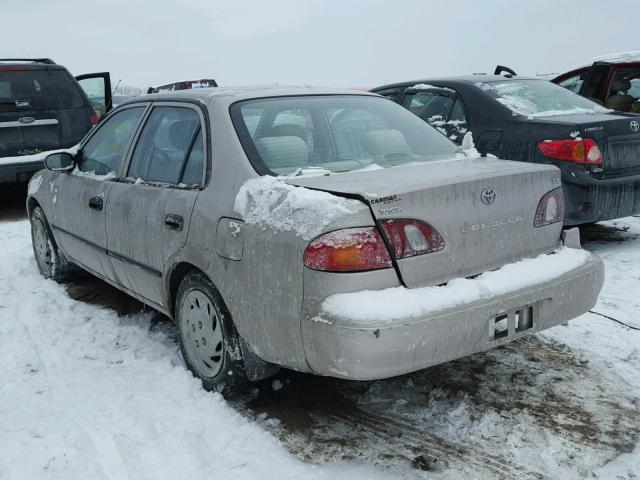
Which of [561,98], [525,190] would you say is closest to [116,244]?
[525,190]

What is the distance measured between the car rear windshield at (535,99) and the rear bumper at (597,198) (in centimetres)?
75

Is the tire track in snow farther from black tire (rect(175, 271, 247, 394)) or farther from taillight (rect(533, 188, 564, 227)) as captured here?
taillight (rect(533, 188, 564, 227))

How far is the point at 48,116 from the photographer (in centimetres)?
844

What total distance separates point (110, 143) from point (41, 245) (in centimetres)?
171

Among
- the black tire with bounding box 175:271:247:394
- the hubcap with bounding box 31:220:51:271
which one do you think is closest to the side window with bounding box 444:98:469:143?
the black tire with bounding box 175:271:247:394

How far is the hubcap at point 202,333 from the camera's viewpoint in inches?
128

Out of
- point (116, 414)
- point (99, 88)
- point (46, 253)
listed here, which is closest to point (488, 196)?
point (116, 414)

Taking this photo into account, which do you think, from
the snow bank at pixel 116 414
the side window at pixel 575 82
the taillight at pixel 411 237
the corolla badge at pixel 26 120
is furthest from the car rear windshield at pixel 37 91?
the taillight at pixel 411 237

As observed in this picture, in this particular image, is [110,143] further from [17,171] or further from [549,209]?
[17,171]

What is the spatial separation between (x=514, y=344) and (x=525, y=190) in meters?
1.23

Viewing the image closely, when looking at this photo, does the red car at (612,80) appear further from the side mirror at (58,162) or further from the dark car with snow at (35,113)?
the dark car with snow at (35,113)

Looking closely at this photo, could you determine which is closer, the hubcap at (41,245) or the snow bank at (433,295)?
the snow bank at (433,295)

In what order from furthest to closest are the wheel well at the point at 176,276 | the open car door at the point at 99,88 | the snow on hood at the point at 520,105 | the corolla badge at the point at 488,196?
the open car door at the point at 99,88 → the snow on hood at the point at 520,105 → the wheel well at the point at 176,276 → the corolla badge at the point at 488,196

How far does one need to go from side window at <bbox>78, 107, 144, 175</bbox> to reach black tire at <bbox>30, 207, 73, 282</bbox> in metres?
0.96
